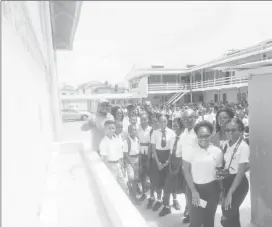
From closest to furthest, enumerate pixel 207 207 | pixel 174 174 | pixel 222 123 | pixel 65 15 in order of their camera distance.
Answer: pixel 65 15 → pixel 207 207 → pixel 222 123 → pixel 174 174

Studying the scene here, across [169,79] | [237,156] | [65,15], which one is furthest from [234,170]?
[169,79]

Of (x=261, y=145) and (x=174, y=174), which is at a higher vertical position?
(x=261, y=145)

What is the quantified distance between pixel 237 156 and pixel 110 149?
167 cm

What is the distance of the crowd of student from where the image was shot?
3.00 meters

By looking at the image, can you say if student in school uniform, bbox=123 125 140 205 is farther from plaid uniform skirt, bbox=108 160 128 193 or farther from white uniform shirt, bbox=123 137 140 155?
plaid uniform skirt, bbox=108 160 128 193

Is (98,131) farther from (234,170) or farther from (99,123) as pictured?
(234,170)

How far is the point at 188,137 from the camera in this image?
3252mm

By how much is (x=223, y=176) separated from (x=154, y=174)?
1.50 metres

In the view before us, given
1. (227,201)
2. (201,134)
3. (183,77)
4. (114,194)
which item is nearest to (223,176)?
(227,201)

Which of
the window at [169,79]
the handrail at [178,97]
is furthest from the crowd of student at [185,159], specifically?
the window at [169,79]

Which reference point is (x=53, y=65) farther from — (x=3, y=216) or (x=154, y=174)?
(x=3, y=216)

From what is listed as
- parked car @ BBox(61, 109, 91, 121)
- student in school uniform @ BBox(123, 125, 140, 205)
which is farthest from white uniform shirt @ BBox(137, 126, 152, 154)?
parked car @ BBox(61, 109, 91, 121)

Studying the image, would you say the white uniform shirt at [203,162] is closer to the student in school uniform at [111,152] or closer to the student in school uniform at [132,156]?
the student in school uniform at [111,152]

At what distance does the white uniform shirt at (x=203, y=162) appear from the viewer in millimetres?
2945
